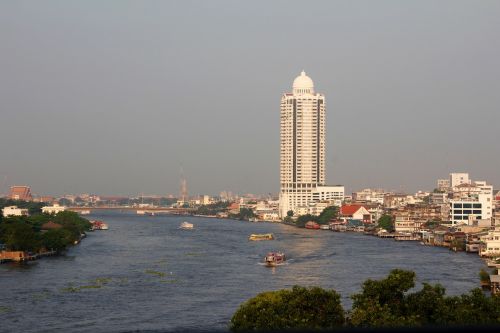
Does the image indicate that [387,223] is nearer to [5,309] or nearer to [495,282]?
[495,282]

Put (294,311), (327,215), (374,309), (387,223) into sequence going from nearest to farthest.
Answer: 1. (374,309)
2. (294,311)
3. (387,223)
4. (327,215)

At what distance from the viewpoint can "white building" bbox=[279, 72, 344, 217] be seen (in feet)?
163

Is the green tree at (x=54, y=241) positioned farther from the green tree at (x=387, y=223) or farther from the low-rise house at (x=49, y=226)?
the green tree at (x=387, y=223)

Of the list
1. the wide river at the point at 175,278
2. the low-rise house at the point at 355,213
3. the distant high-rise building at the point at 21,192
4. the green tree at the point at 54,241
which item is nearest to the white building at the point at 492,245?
the wide river at the point at 175,278

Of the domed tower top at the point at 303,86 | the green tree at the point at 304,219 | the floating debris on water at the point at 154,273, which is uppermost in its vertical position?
the domed tower top at the point at 303,86

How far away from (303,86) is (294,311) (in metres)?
43.9

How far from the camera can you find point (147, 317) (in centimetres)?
1034

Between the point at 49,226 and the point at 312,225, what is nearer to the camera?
the point at 49,226

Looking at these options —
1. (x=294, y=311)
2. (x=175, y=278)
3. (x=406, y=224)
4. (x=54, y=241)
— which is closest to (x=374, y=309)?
(x=294, y=311)

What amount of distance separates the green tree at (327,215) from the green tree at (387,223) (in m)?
5.61

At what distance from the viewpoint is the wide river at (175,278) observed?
1033cm

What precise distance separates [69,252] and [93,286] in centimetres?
854

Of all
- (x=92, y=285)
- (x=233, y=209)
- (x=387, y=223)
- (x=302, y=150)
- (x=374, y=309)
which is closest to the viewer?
(x=374, y=309)

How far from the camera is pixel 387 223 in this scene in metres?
35.1
